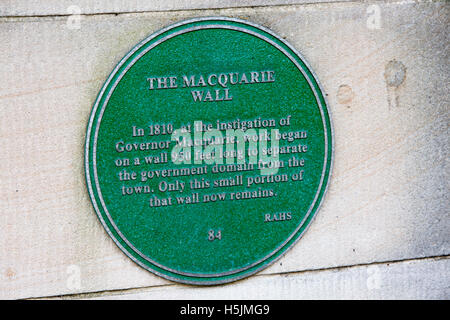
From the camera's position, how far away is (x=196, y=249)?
139 inches

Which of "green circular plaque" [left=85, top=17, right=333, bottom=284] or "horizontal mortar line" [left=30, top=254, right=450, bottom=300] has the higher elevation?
"green circular plaque" [left=85, top=17, right=333, bottom=284]

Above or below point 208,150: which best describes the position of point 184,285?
below

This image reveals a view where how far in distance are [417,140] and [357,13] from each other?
93cm

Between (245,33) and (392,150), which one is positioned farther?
(392,150)

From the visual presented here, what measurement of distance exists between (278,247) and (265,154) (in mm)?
601

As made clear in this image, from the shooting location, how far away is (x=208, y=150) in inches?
138

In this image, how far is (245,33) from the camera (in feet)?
11.5

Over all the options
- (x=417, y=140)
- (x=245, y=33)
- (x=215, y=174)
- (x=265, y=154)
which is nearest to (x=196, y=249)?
(x=215, y=174)

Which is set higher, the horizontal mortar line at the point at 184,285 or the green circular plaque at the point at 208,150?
the green circular plaque at the point at 208,150

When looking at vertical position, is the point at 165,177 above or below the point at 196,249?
above

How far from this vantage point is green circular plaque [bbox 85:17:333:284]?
3416 millimetres

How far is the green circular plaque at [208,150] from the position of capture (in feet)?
11.2

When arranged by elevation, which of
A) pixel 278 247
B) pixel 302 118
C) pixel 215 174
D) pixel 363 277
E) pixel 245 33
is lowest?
pixel 363 277

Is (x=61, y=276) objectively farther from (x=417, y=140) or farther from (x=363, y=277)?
(x=417, y=140)
